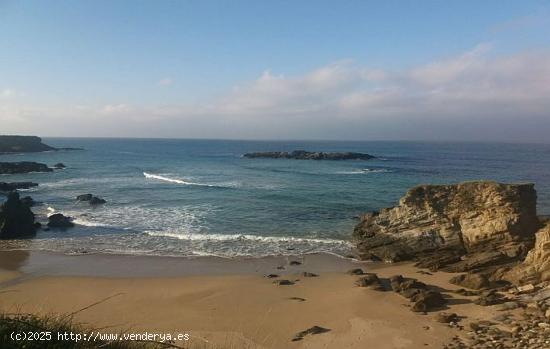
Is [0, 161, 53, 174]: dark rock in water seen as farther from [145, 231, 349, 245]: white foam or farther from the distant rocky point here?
the distant rocky point

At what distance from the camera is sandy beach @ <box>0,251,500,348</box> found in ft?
42.5

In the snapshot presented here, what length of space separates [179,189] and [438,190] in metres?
30.1

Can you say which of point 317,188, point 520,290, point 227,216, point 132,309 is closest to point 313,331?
point 132,309

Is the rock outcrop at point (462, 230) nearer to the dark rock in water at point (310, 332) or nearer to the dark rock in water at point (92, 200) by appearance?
the dark rock in water at point (310, 332)

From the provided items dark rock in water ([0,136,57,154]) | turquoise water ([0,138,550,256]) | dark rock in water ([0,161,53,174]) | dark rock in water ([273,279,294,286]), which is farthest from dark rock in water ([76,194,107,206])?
dark rock in water ([0,136,57,154])

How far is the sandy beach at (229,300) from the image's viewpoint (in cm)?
1295

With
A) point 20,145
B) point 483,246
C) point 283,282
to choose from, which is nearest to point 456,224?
point 483,246

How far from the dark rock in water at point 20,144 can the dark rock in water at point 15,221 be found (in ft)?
328

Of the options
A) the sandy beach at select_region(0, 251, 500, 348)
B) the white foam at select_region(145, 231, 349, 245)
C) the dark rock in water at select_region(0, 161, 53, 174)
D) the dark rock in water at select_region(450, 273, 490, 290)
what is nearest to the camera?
the sandy beach at select_region(0, 251, 500, 348)

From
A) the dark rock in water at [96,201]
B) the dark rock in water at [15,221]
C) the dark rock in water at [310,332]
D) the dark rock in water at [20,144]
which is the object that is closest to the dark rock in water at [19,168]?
the dark rock in water at [96,201]

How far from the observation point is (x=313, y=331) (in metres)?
13.2

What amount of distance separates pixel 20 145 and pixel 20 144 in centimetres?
79

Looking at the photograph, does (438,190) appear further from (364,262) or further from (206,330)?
(206,330)

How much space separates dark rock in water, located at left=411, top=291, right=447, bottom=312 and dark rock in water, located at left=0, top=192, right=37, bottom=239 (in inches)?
939
